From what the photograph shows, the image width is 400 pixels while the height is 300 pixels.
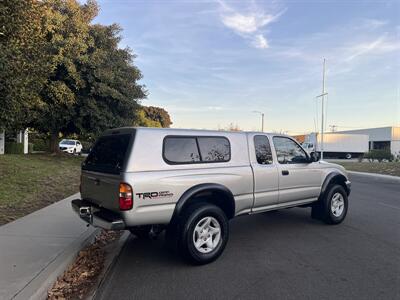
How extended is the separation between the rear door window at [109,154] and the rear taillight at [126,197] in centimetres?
27

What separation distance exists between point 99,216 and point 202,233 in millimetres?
1446

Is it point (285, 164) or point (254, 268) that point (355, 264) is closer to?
point (254, 268)

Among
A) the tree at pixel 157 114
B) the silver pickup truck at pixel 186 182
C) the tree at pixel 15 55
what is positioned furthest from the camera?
the tree at pixel 157 114

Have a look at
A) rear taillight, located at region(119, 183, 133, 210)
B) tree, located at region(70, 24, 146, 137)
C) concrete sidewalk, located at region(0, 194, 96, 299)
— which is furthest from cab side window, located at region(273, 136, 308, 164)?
tree, located at region(70, 24, 146, 137)

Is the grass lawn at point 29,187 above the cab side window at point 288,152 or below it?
below

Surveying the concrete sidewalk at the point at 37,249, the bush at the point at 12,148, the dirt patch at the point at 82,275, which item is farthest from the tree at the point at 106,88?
the dirt patch at the point at 82,275

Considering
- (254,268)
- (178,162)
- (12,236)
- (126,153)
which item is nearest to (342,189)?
(254,268)

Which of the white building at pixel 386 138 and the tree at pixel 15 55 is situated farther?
A: the white building at pixel 386 138

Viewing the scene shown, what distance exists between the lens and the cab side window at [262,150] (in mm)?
6164

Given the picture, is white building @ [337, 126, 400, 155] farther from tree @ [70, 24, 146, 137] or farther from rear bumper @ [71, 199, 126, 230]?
rear bumper @ [71, 199, 126, 230]

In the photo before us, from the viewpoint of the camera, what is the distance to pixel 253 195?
19.5 feet

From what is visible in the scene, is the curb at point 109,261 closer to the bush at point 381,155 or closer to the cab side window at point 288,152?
the cab side window at point 288,152

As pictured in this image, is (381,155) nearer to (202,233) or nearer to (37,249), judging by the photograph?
(202,233)

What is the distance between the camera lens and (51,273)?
4.50 meters
